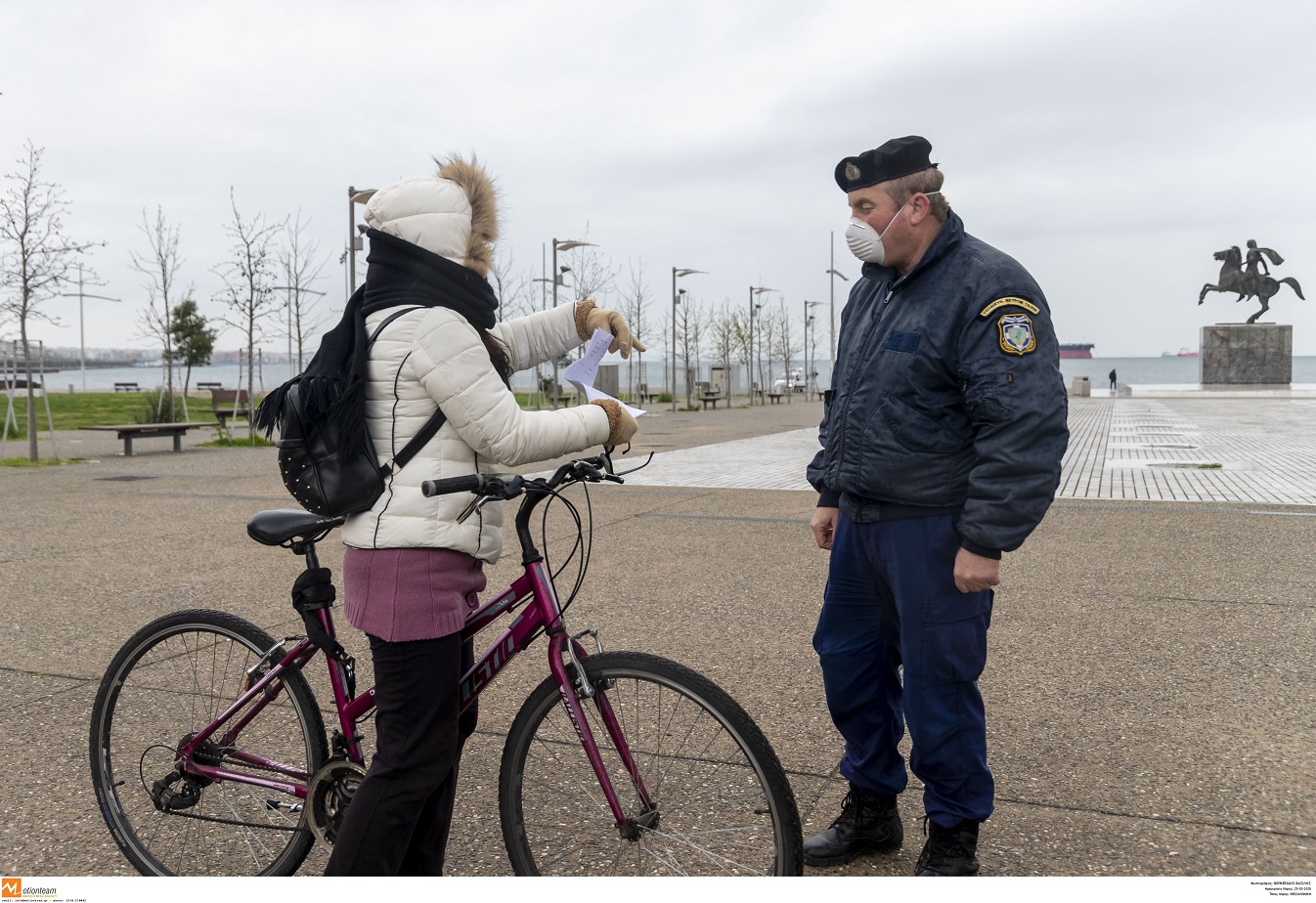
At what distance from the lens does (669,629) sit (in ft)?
18.6

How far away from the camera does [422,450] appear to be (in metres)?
2.42

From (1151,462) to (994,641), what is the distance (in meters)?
10.1

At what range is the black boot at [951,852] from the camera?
9.40ft

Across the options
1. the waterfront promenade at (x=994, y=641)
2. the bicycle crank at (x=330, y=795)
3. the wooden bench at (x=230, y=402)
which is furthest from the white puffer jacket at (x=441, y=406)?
the wooden bench at (x=230, y=402)

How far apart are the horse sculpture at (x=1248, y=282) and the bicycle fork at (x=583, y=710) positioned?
49934mm

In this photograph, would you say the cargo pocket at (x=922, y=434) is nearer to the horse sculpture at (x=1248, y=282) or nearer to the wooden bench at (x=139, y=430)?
the wooden bench at (x=139, y=430)

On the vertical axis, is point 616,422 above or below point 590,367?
below

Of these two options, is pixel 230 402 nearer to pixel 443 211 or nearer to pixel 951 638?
pixel 443 211

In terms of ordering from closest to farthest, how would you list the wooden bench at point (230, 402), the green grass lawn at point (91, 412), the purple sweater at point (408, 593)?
the purple sweater at point (408, 593)
the green grass lawn at point (91, 412)
the wooden bench at point (230, 402)

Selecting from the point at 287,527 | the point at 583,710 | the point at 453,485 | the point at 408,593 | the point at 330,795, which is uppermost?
the point at 453,485

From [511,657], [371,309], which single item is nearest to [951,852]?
[511,657]

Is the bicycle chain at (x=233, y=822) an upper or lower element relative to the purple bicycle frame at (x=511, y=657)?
lower

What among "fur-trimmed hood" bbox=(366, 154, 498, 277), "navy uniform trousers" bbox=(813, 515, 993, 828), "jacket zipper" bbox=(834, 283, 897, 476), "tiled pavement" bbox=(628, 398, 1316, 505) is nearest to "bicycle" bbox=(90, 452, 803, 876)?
"fur-trimmed hood" bbox=(366, 154, 498, 277)

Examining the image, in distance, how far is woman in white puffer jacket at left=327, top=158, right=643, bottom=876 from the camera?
7.79ft
